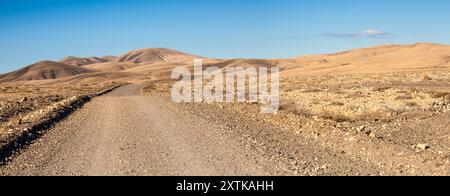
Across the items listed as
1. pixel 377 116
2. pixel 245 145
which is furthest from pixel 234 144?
pixel 377 116

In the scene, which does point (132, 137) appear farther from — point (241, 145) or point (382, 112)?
point (382, 112)

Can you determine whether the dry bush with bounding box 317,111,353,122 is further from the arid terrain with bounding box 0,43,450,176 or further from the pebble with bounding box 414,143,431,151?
the pebble with bounding box 414,143,431,151

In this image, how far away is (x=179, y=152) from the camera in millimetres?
12547

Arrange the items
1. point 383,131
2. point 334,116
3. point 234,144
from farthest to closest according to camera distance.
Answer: point 334,116 < point 383,131 < point 234,144

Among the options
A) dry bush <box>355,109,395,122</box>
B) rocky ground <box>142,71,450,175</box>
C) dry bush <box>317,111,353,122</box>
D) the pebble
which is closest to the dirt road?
rocky ground <box>142,71,450,175</box>

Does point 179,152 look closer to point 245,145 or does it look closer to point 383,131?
point 245,145

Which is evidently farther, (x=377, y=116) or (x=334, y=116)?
(x=334, y=116)

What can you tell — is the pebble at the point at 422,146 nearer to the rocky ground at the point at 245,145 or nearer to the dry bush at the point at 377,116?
the rocky ground at the point at 245,145

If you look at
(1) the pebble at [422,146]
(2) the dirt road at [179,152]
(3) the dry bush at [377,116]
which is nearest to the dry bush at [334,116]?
(3) the dry bush at [377,116]

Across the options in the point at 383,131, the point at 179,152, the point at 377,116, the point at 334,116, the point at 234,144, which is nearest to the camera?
the point at 179,152

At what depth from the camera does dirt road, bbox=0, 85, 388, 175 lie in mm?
10586
